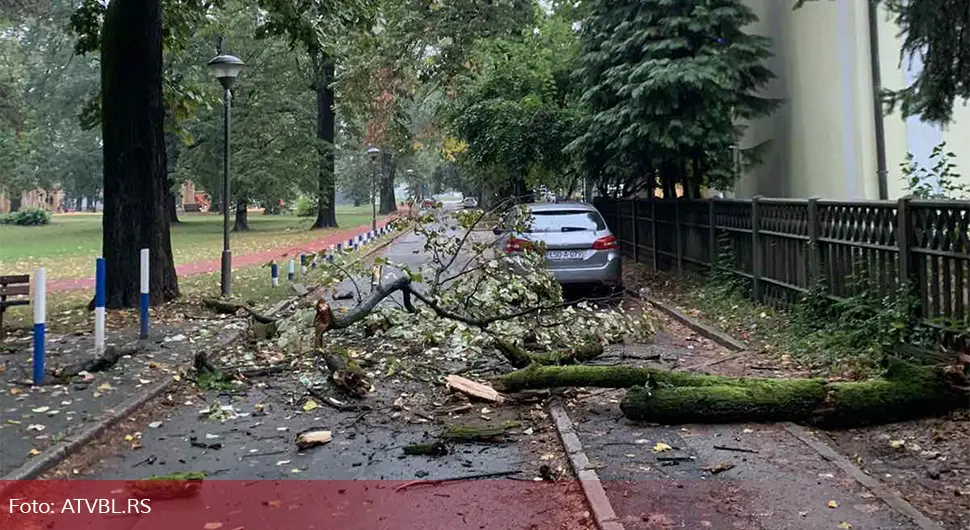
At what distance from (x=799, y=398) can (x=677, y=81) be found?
859 cm

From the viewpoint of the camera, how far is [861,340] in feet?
25.7

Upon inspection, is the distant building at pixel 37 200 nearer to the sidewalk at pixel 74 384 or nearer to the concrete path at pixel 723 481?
the sidewalk at pixel 74 384

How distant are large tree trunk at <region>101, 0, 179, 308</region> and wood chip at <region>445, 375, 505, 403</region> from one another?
7.30m

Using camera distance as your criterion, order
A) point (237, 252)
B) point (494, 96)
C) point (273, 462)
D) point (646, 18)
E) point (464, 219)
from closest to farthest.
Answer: point (273, 462)
point (464, 219)
point (646, 18)
point (494, 96)
point (237, 252)

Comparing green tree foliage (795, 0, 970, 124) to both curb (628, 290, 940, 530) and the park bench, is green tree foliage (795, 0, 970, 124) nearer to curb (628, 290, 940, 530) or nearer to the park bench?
curb (628, 290, 940, 530)

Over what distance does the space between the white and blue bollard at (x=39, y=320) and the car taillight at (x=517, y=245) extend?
5810 millimetres

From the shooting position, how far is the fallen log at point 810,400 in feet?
18.6

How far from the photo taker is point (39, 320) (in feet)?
23.4

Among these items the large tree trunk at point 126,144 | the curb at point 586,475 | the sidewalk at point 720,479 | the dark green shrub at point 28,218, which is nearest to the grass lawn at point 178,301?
the large tree trunk at point 126,144

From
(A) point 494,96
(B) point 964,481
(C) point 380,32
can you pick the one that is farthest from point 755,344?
(C) point 380,32

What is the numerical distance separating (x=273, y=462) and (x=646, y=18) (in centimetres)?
1118

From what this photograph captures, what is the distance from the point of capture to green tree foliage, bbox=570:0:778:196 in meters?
13.7

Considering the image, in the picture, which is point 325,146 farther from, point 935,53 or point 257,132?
point 935,53

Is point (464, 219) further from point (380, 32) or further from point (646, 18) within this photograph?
point (380, 32)
